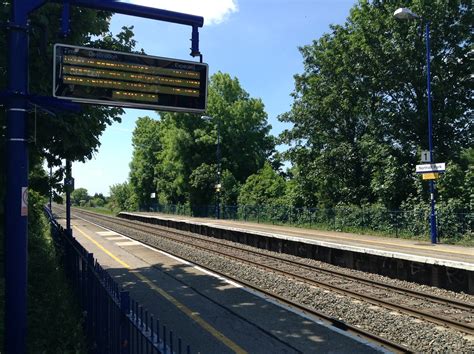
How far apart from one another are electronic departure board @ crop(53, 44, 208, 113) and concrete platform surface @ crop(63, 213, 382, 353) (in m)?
4.01

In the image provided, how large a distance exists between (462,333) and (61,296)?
25.3ft

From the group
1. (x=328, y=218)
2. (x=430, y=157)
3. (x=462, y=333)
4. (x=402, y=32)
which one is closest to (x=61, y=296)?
(x=462, y=333)

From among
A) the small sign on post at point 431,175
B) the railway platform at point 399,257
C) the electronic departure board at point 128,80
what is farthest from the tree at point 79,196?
the electronic departure board at point 128,80

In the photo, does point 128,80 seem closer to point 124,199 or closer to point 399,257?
point 399,257

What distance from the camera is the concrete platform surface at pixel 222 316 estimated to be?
7363mm

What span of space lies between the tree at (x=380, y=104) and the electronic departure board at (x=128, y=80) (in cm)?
2418

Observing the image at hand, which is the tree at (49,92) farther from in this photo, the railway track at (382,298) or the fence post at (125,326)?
the railway track at (382,298)

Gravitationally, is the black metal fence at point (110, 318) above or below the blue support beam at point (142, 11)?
below

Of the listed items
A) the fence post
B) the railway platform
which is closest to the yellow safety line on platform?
the fence post

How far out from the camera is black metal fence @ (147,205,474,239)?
21906 millimetres

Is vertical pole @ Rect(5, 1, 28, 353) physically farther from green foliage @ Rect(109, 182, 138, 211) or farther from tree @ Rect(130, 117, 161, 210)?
green foliage @ Rect(109, 182, 138, 211)

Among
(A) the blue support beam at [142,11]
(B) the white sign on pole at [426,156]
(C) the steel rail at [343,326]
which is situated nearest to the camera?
(A) the blue support beam at [142,11]

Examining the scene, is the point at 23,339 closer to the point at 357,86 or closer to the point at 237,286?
the point at 237,286

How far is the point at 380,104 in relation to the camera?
30.8 meters
